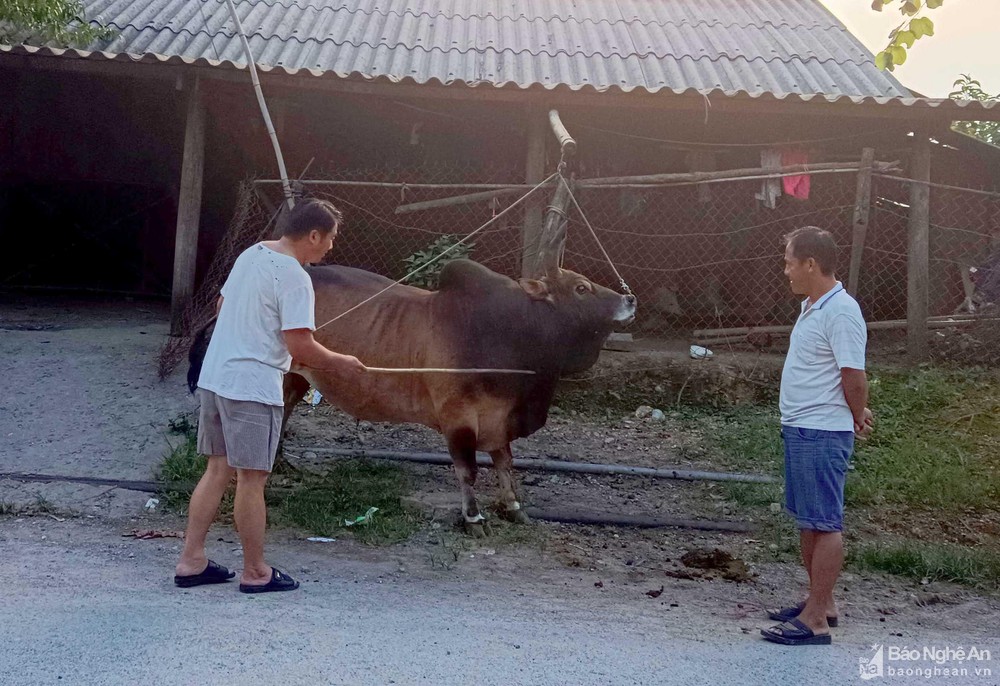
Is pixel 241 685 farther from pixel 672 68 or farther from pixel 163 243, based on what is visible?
pixel 163 243

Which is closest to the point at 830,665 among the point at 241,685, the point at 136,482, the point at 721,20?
the point at 241,685

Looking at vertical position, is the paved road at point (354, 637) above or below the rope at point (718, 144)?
below

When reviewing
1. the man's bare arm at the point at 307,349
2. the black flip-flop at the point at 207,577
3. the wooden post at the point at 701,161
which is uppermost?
the wooden post at the point at 701,161

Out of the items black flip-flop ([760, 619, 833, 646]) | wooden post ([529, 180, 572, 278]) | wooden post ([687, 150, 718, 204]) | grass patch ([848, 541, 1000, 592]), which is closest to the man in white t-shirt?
black flip-flop ([760, 619, 833, 646])

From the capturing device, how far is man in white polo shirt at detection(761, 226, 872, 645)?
3527mm

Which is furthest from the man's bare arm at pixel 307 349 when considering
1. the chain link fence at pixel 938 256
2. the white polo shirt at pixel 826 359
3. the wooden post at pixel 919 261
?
the chain link fence at pixel 938 256

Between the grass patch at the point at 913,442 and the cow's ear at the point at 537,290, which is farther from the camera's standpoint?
the grass patch at the point at 913,442

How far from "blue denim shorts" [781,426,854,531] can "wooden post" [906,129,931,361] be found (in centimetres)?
434

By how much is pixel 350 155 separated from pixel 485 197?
3172 millimetres

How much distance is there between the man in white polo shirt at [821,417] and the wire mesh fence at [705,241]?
15.3 feet

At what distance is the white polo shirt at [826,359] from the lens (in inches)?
138

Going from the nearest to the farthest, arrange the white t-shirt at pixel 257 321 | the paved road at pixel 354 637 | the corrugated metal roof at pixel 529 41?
the paved road at pixel 354 637, the white t-shirt at pixel 257 321, the corrugated metal roof at pixel 529 41

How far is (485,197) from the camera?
6.83 meters

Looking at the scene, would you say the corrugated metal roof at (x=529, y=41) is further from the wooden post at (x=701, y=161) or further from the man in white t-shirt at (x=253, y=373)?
the man in white t-shirt at (x=253, y=373)
